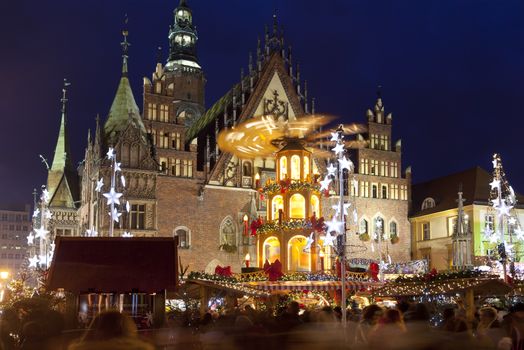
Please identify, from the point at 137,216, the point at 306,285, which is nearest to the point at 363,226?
the point at 137,216

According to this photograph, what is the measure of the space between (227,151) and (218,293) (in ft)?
74.2

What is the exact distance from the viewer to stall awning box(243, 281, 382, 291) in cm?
2958

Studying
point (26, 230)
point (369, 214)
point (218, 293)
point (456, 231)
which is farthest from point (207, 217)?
point (26, 230)

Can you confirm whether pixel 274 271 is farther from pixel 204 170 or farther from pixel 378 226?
pixel 378 226

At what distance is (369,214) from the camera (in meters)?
53.1

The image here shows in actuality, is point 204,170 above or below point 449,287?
above

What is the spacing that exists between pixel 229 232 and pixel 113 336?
42.8m

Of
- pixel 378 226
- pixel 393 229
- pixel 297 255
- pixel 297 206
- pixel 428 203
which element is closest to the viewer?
pixel 297 206

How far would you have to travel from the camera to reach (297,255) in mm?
35219

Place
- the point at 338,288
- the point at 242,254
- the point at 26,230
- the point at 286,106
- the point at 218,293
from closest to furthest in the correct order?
the point at 218,293 → the point at 338,288 → the point at 242,254 → the point at 286,106 → the point at 26,230

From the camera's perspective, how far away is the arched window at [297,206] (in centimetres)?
3431

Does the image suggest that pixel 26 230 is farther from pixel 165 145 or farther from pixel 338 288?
pixel 338 288

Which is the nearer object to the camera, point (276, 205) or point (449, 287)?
point (449, 287)

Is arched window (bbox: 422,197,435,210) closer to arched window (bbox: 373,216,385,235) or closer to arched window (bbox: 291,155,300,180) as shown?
arched window (bbox: 373,216,385,235)
